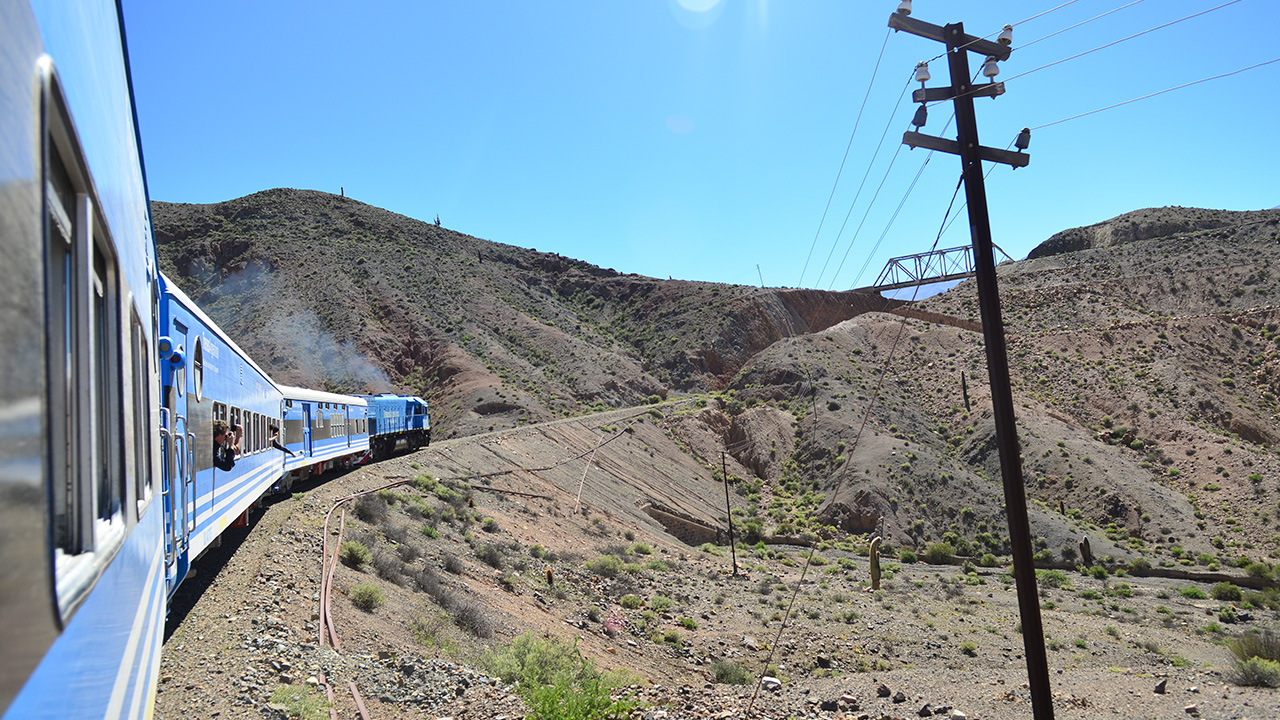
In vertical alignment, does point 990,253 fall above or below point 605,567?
above

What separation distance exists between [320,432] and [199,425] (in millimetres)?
17425

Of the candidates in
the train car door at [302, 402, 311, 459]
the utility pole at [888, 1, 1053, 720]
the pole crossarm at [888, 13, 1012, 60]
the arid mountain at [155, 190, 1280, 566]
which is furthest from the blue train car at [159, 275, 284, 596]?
the arid mountain at [155, 190, 1280, 566]

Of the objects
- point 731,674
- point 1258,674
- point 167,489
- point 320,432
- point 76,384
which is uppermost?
→ point 76,384

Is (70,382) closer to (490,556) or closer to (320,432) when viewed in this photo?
(490,556)

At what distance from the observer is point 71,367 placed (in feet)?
8.04

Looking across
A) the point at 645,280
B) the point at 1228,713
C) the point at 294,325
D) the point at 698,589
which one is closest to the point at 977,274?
the point at 1228,713

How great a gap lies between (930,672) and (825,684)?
118 inches

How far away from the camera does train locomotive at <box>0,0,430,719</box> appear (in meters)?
1.53

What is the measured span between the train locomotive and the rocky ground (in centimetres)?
524

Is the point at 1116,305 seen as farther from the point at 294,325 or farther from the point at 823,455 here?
the point at 294,325

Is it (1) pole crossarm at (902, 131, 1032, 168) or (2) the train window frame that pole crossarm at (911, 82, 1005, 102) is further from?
(2) the train window frame

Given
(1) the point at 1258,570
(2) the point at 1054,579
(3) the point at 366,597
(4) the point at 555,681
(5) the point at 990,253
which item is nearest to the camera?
(5) the point at 990,253

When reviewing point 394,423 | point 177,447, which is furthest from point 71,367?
point 394,423

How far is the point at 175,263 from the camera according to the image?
277 ft
